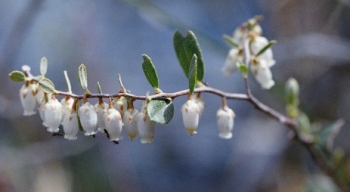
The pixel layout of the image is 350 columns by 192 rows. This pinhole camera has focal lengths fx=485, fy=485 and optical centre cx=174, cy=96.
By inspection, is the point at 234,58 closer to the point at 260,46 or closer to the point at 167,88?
the point at 260,46

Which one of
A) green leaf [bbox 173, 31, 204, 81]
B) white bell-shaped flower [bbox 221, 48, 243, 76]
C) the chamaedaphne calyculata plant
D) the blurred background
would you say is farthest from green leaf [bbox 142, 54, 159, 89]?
the blurred background

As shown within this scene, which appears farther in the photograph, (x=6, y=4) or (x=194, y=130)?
(x=6, y=4)

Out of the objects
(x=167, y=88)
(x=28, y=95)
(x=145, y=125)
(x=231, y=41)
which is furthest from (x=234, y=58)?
(x=167, y=88)

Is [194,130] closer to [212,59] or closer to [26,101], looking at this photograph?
[26,101]

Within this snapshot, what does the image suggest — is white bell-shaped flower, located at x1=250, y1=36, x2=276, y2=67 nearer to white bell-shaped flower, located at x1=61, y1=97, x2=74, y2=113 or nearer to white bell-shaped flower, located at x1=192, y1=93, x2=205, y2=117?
white bell-shaped flower, located at x1=192, y1=93, x2=205, y2=117

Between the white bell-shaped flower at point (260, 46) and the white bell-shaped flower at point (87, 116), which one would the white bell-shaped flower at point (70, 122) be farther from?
the white bell-shaped flower at point (260, 46)

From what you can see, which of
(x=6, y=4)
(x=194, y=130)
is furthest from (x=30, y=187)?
(x=194, y=130)

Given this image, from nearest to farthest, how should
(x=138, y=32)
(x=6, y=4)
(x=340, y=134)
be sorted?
(x=340, y=134) < (x=6, y=4) < (x=138, y=32)
